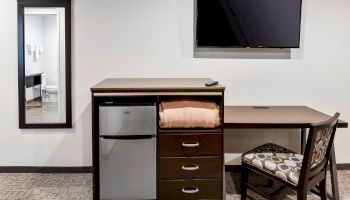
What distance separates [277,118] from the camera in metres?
2.67

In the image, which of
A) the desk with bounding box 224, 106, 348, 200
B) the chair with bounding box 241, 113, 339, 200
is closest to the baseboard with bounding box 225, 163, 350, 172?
the desk with bounding box 224, 106, 348, 200

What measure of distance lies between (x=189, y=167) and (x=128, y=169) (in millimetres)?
447

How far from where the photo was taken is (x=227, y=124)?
2.54 m

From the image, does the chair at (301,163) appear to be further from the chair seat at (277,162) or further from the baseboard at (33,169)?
the baseboard at (33,169)

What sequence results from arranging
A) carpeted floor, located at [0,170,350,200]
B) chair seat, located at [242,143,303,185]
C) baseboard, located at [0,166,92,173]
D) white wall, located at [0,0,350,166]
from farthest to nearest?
baseboard, located at [0,166,92,173]
white wall, located at [0,0,350,166]
carpeted floor, located at [0,170,350,200]
chair seat, located at [242,143,303,185]

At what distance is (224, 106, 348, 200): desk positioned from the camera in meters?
2.52

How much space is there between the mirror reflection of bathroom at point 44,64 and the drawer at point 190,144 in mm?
1231

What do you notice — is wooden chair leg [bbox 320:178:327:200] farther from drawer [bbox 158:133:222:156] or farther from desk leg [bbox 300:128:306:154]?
drawer [bbox 158:133:222:156]

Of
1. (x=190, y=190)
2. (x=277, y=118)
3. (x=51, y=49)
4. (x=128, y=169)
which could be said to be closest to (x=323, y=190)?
(x=277, y=118)

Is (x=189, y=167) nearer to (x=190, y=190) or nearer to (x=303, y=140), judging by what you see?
(x=190, y=190)

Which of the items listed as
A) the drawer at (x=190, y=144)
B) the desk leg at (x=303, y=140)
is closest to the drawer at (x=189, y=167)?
the drawer at (x=190, y=144)

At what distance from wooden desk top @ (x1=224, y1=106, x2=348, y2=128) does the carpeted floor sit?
2.24ft

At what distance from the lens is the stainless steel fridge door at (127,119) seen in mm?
2506

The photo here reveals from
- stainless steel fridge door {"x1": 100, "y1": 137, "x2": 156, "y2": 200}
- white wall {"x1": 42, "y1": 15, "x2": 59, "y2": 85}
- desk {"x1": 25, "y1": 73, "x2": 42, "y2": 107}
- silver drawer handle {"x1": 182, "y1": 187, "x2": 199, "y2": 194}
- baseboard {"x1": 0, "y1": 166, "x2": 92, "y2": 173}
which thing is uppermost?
white wall {"x1": 42, "y1": 15, "x2": 59, "y2": 85}
